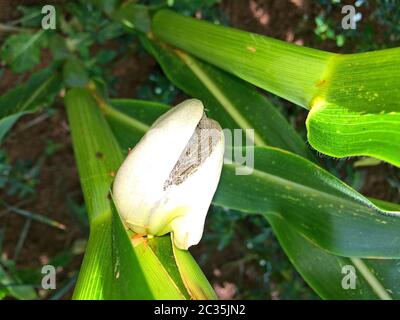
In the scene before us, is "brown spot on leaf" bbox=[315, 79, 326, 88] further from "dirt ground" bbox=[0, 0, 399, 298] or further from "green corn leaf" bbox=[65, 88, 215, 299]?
"dirt ground" bbox=[0, 0, 399, 298]

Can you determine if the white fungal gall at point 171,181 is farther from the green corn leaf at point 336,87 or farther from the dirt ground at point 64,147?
the dirt ground at point 64,147

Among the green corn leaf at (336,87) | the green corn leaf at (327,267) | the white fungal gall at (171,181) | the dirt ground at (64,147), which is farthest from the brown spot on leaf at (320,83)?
the dirt ground at (64,147)

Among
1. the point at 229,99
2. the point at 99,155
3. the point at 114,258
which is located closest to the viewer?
the point at 114,258

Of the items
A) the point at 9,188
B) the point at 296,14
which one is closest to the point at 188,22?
the point at 296,14

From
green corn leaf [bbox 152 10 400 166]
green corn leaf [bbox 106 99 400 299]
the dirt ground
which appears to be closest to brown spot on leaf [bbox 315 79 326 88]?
green corn leaf [bbox 152 10 400 166]

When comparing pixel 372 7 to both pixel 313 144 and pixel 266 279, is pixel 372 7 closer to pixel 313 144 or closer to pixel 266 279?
pixel 266 279

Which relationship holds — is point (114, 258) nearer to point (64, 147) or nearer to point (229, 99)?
point (229, 99)

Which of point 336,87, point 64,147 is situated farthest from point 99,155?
point 64,147
